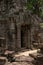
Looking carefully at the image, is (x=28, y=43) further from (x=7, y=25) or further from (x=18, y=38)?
(x=7, y=25)

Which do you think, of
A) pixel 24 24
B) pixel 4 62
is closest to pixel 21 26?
pixel 24 24

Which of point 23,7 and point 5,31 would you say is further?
point 23,7

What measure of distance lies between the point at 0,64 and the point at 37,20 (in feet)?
41.3

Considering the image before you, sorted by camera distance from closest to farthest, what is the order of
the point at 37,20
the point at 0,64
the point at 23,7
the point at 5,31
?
→ the point at 0,64 < the point at 5,31 < the point at 23,7 < the point at 37,20

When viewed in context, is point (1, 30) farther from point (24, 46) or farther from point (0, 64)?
point (0, 64)

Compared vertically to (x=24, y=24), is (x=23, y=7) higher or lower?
higher

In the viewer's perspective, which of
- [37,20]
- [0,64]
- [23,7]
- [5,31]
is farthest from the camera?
[37,20]

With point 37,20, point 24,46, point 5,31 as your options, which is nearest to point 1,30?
point 5,31

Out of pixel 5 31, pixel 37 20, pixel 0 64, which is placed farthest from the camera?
pixel 37 20

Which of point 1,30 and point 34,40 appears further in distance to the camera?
point 34,40

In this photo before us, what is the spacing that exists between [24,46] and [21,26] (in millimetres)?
2153

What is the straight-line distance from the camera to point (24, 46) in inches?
808

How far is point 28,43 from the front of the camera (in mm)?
20484

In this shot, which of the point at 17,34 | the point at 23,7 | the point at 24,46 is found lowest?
the point at 24,46
